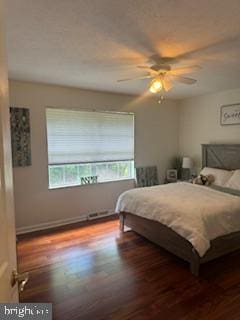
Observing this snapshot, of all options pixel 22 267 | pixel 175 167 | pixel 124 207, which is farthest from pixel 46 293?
pixel 175 167

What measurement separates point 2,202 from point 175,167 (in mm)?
4835

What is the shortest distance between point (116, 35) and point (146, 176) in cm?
331

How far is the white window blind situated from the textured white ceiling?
3.06 ft

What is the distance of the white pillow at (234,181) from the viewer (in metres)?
3.59

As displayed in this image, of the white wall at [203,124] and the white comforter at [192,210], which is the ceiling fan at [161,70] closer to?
the white comforter at [192,210]

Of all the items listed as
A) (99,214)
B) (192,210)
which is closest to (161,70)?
(192,210)

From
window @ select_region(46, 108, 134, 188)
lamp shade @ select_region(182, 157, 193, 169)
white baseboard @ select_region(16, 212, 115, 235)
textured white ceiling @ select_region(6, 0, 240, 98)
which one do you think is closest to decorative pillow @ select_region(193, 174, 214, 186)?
lamp shade @ select_region(182, 157, 193, 169)

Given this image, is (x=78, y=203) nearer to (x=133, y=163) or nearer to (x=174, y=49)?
(x=133, y=163)

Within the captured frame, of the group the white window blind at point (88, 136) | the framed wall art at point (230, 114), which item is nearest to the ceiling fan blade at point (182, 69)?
the framed wall art at point (230, 114)

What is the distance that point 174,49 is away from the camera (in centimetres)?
226

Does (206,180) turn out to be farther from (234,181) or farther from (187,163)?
(187,163)

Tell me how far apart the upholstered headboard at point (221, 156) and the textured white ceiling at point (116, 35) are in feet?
4.86

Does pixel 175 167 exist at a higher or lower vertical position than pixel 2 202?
lower

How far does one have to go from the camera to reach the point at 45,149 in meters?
3.79
